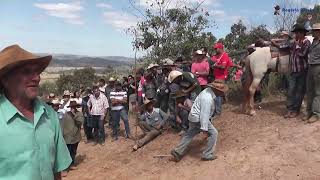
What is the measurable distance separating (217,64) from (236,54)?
4163 millimetres

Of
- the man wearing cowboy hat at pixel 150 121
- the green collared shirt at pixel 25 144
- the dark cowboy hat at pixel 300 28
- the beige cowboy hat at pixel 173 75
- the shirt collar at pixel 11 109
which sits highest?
the dark cowboy hat at pixel 300 28

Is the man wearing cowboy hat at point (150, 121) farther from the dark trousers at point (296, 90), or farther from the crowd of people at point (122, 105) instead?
the dark trousers at point (296, 90)

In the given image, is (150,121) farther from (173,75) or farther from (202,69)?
(202,69)

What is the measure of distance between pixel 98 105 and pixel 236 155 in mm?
4547

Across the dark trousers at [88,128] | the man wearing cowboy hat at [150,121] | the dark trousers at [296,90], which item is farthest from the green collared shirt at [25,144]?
the dark trousers at [88,128]

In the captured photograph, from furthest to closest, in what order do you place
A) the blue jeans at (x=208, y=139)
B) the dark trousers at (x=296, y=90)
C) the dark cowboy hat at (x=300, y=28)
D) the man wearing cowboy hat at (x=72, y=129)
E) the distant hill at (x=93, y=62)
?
the distant hill at (x=93, y=62), the man wearing cowboy hat at (x=72, y=129), the dark trousers at (x=296, y=90), the dark cowboy hat at (x=300, y=28), the blue jeans at (x=208, y=139)

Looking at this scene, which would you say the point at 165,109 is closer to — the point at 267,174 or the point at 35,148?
the point at 267,174

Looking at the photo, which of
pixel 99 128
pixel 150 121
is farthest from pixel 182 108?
pixel 99 128

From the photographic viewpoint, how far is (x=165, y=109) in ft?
37.4

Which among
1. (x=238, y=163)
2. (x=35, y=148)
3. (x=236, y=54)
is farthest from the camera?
(x=236, y=54)

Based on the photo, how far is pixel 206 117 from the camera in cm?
830

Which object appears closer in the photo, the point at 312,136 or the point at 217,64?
the point at 312,136

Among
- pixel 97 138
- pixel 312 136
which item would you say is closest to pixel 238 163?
pixel 312 136

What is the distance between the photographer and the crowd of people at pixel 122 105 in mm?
2877
